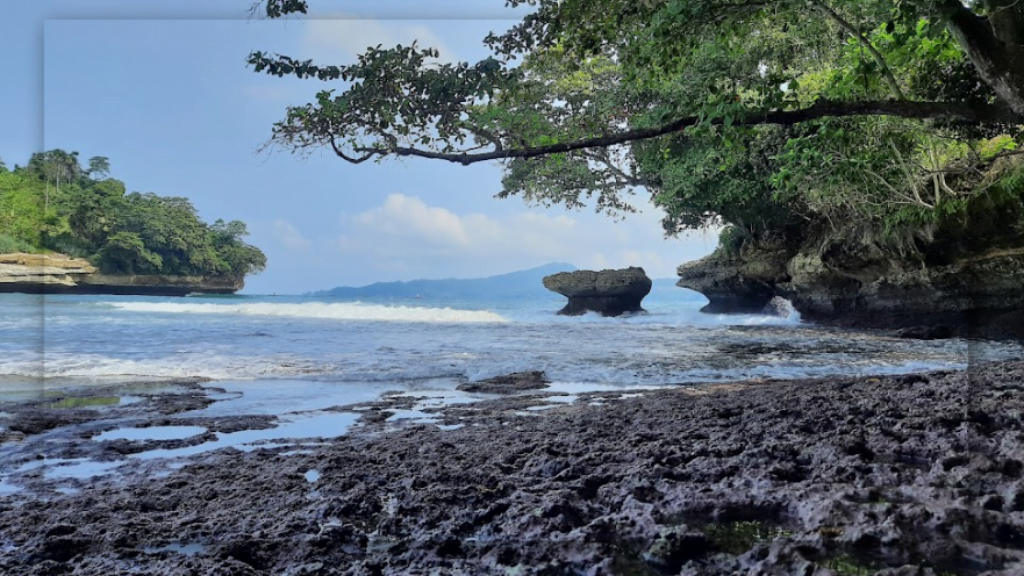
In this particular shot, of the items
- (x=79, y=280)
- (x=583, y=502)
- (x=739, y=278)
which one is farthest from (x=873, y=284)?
(x=79, y=280)

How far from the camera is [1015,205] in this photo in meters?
9.34

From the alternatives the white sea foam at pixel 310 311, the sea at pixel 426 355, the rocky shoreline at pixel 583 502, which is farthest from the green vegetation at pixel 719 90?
the white sea foam at pixel 310 311

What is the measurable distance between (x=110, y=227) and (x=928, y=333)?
88.2ft

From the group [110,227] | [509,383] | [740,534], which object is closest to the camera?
[740,534]

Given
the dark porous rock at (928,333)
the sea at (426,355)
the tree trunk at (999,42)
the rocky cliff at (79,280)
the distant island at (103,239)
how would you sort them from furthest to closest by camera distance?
the dark porous rock at (928,333), the distant island at (103,239), the rocky cliff at (79,280), the sea at (426,355), the tree trunk at (999,42)

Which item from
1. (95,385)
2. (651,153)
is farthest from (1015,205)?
(95,385)

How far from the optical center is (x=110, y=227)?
25.0 metres

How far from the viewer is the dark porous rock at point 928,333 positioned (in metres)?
10.9

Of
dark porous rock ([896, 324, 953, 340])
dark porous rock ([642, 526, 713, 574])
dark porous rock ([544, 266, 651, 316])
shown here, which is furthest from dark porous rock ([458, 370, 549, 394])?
dark porous rock ([544, 266, 651, 316])

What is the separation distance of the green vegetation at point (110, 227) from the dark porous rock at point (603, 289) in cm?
1436

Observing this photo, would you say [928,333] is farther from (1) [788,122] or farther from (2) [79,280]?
(2) [79,280]

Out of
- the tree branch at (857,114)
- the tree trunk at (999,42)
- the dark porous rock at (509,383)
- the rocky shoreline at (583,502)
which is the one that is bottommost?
the dark porous rock at (509,383)

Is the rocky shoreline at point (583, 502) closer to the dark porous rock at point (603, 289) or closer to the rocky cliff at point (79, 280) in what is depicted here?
the rocky cliff at point (79, 280)

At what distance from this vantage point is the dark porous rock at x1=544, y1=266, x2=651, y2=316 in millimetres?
21375
